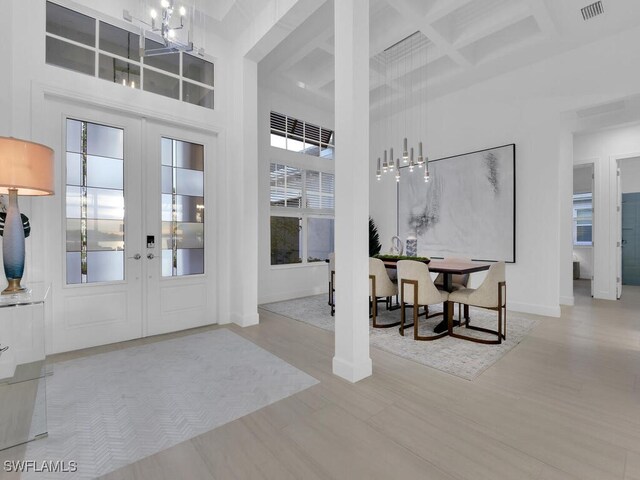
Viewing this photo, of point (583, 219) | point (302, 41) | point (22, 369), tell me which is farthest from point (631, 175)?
point (22, 369)

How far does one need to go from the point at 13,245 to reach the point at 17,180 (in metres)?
0.50

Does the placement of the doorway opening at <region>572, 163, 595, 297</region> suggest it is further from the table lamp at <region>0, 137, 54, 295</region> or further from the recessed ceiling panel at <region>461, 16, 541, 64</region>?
the table lamp at <region>0, 137, 54, 295</region>

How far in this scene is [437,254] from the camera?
5578 millimetres

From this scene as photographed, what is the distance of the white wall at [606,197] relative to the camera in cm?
552

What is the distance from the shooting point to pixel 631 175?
7.11m

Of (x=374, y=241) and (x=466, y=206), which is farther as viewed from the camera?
(x=374, y=241)

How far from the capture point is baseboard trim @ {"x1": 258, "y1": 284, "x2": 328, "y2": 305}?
210 inches

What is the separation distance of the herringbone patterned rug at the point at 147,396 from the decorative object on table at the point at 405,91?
3.13m

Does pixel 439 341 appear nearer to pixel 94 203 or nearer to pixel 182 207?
pixel 182 207

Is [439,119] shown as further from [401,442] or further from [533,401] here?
[401,442]

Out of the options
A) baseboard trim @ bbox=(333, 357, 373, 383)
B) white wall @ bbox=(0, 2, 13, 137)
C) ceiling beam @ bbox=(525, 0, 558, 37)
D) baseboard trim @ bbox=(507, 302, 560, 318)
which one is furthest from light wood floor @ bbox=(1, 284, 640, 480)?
ceiling beam @ bbox=(525, 0, 558, 37)

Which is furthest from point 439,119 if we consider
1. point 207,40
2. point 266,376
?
point 266,376

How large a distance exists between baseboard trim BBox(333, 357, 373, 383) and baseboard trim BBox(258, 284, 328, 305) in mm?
2927

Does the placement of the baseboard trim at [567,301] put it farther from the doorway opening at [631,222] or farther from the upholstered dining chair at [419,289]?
the doorway opening at [631,222]
